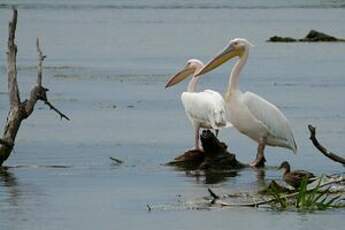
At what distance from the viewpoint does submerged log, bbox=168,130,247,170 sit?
14702 millimetres

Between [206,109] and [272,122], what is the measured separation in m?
0.74

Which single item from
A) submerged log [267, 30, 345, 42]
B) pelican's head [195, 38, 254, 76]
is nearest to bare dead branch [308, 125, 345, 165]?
pelican's head [195, 38, 254, 76]

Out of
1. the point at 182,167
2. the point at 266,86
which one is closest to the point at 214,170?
the point at 182,167

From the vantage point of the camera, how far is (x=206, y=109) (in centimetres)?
1552

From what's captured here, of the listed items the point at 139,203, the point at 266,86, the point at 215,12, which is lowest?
the point at 215,12

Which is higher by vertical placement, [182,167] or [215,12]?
[182,167]

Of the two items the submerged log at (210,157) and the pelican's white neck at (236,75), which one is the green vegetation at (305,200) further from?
the pelican's white neck at (236,75)

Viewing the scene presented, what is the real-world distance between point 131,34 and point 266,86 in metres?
23.2

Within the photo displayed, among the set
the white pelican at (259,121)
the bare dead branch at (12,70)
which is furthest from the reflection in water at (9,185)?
the white pelican at (259,121)

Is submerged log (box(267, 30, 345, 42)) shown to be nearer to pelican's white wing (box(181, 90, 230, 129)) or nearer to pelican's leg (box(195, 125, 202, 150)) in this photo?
pelican's white wing (box(181, 90, 230, 129))

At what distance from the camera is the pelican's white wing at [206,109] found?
15320 millimetres

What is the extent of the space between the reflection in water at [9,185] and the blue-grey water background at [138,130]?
0.06 feet

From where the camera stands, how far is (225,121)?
603 inches

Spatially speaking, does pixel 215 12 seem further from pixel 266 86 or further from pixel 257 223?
pixel 257 223
